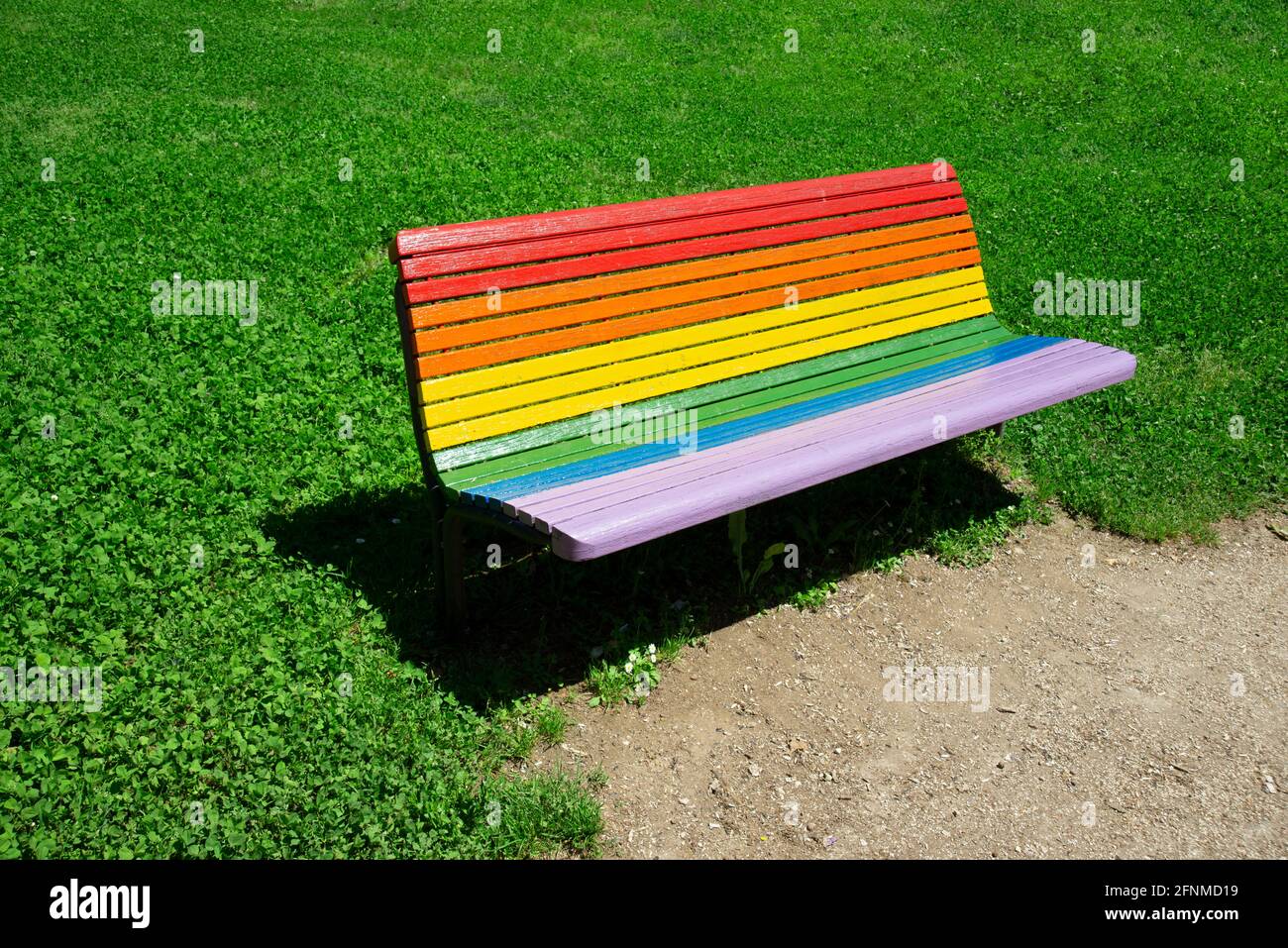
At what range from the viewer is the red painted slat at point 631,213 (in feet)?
12.4

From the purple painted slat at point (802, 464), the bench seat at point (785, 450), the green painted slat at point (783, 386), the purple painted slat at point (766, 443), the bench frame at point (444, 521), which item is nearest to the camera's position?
the purple painted slat at point (802, 464)

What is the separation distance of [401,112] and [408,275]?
5861 mm

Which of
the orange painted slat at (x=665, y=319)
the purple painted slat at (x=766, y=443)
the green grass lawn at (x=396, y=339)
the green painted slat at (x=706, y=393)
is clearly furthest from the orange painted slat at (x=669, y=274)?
the green grass lawn at (x=396, y=339)

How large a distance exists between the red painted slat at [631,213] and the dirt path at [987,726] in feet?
5.24

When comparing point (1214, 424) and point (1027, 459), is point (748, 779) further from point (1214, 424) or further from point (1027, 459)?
point (1214, 424)

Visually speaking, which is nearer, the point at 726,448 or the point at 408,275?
the point at 408,275

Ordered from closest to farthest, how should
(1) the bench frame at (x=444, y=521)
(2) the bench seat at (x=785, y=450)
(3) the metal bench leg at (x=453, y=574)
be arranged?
(2) the bench seat at (x=785, y=450) < (1) the bench frame at (x=444, y=521) < (3) the metal bench leg at (x=453, y=574)

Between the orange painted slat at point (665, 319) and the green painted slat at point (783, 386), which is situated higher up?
the orange painted slat at point (665, 319)

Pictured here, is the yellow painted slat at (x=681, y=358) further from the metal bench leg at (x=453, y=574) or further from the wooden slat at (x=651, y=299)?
the metal bench leg at (x=453, y=574)

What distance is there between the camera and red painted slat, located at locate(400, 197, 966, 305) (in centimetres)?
380

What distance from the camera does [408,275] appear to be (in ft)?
12.2

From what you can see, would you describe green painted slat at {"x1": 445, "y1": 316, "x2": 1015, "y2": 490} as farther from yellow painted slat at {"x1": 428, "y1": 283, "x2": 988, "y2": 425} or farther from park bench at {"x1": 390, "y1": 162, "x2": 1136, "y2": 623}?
yellow painted slat at {"x1": 428, "y1": 283, "x2": 988, "y2": 425}

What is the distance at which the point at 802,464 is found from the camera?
12.5 ft

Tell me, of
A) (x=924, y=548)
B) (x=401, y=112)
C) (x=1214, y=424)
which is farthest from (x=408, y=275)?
(x=401, y=112)
